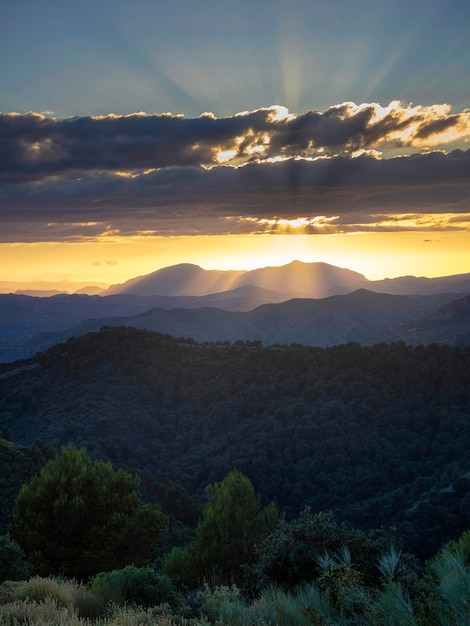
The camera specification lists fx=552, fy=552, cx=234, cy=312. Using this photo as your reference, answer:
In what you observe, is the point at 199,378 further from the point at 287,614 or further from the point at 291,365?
the point at 287,614

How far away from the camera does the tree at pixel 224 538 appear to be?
2795 centimetres

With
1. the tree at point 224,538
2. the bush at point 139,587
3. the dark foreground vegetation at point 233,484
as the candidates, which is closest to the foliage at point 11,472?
the dark foreground vegetation at point 233,484

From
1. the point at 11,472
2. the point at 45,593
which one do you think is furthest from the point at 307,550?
the point at 11,472

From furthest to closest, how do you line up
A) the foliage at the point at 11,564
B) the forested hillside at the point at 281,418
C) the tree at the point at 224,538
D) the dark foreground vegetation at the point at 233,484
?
the forested hillside at the point at 281,418 < the tree at the point at 224,538 < the foliage at the point at 11,564 < the dark foreground vegetation at the point at 233,484

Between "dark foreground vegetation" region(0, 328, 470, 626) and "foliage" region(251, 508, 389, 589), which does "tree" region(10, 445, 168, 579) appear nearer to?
"dark foreground vegetation" region(0, 328, 470, 626)

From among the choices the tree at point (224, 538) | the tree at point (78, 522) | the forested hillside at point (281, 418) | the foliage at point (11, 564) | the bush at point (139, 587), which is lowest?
the forested hillside at point (281, 418)

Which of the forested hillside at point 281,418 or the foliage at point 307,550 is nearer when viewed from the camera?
the foliage at point 307,550

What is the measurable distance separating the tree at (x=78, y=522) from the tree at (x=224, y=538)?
2.23 meters

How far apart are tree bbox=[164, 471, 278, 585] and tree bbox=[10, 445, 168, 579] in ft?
7.31

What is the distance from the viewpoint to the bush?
1313cm

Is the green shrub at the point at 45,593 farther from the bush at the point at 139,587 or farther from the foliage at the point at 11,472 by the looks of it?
the foliage at the point at 11,472

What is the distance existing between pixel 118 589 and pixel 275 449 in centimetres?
6698

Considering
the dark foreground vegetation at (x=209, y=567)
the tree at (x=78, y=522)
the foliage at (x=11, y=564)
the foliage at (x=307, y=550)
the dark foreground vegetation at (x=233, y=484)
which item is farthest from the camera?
the tree at (x=78, y=522)

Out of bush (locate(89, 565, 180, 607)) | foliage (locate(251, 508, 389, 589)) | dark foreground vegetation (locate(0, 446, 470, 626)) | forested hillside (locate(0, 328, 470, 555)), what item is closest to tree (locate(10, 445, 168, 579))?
dark foreground vegetation (locate(0, 446, 470, 626))
